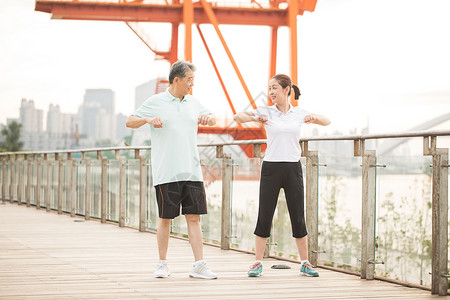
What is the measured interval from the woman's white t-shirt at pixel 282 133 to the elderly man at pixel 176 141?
365mm

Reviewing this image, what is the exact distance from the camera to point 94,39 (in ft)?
88.1

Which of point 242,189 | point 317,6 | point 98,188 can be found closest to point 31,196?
point 98,188

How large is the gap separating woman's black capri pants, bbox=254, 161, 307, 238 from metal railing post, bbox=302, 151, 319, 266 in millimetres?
472

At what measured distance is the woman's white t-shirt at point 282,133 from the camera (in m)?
4.30

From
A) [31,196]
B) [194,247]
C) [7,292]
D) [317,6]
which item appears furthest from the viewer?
[317,6]

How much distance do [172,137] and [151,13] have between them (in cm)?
1526

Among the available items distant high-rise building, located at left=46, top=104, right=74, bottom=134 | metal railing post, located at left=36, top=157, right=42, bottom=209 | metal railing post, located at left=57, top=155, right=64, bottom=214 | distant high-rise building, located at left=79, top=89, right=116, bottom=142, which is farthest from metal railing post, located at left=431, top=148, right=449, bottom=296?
distant high-rise building, located at left=46, top=104, right=74, bottom=134

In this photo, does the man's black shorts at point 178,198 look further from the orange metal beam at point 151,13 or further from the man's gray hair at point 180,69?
the orange metal beam at point 151,13

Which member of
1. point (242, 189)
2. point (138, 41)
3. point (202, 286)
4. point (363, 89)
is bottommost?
point (202, 286)

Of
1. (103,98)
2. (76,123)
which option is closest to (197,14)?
(103,98)

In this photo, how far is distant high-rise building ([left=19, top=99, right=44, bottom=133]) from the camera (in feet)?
148

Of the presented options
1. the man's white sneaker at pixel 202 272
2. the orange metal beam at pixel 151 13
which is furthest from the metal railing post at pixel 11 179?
the man's white sneaker at pixel 202 272

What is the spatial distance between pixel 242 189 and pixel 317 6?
1536cm

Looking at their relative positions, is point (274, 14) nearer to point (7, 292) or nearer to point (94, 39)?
point (94, 39)
